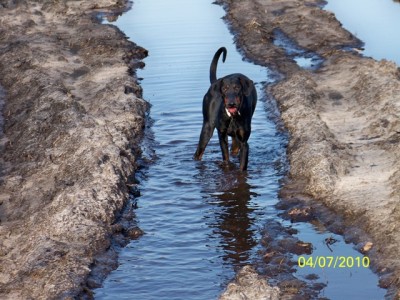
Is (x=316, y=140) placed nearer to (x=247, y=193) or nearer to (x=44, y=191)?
(x=247, y=193)

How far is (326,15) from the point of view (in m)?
27.4

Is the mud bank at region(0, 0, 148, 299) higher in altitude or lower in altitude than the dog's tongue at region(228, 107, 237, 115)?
lower

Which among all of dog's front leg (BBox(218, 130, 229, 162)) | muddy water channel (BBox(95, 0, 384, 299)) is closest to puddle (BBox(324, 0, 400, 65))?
muddy water channel (BBox(95, 0, 384, 299))

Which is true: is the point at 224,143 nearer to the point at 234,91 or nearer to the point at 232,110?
the point at 232,110

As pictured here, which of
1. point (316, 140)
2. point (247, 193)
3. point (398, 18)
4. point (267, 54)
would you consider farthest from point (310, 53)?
point (247, 193)

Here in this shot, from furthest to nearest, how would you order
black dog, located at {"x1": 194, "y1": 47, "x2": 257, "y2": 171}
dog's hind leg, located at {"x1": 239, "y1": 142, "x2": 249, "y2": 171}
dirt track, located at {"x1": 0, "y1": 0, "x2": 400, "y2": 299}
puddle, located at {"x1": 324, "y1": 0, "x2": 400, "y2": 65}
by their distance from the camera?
puddle, located at {"x1": 324, "y1": 0, "x2": 400, "y2": 65} < dog's hind leg, located at {"x1": 239, "y1": 142, "x2": 249, "y2": 171} < black dog, located at {"x1": 194, "y1": 47, "x2": 257, "y2": 171} < dirt track, located at {"x1": 0, "y1": 0, "x2": 400, "y2": 299}

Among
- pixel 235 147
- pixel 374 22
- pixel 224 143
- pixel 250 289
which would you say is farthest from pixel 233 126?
pixel 374 22

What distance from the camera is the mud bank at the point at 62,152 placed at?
396 inches

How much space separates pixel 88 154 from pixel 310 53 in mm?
11306

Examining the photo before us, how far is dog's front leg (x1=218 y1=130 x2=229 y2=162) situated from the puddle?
8.68m

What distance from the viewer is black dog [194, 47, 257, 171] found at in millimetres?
13094

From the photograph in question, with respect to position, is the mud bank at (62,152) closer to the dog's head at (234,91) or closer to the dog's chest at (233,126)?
the dog's chest at (233,126)

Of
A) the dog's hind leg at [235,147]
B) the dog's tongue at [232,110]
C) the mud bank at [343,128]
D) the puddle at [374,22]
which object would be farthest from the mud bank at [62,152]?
the puddle at [374,22]
